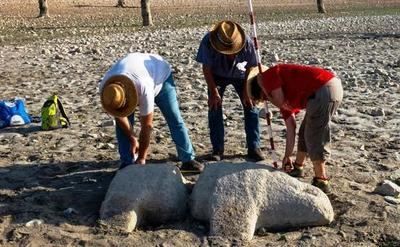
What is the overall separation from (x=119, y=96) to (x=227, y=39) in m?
1.61

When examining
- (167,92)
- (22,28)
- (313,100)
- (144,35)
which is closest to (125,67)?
(167,92)

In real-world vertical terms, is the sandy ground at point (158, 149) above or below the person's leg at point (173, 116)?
below

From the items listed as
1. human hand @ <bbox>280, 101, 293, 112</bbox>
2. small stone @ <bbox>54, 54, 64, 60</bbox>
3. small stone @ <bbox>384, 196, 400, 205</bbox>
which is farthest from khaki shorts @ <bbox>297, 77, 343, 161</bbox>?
small stone @ <bbox>54, 54, 64, 60</bbox>

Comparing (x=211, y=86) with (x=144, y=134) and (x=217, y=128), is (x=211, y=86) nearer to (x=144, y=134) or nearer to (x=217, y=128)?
(x=217, y=128)

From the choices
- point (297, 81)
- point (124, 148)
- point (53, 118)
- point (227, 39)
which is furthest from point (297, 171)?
point (53, 118)

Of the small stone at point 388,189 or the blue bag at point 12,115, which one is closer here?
the small stone at point 388,189

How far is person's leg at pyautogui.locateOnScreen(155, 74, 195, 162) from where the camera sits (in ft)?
23.6

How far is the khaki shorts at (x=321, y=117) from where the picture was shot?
21.2ft

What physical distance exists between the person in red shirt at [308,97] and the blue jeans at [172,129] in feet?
3.11

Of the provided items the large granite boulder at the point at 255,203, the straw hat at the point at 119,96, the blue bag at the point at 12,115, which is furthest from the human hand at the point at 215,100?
the blue bag at the point at 12,115

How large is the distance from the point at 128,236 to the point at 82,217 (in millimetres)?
615

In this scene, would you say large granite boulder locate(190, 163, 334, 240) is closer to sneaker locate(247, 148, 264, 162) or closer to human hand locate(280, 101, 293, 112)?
human hand locate(280, 101, 293, 112)

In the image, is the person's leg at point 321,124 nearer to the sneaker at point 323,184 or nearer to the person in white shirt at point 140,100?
the sneaker at point 323,184

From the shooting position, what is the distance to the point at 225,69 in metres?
7.66
